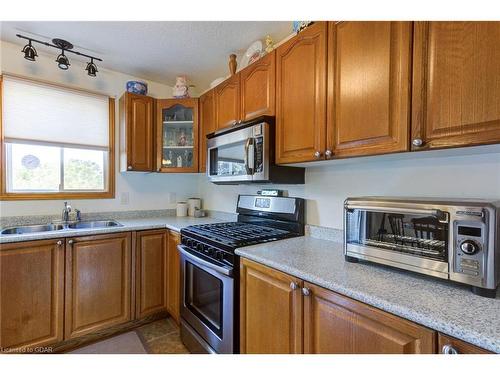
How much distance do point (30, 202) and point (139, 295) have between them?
1.27 metres

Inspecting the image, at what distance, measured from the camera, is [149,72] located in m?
2.61

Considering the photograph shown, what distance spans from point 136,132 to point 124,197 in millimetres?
732

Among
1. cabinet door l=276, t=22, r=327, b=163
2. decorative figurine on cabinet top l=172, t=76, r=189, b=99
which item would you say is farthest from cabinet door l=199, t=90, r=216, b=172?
cabinet door l=276, t=22, r=327, b=163

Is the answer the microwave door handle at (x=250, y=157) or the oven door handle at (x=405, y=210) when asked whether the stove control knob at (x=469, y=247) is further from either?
the microwave door handle at (x=250, y=157)

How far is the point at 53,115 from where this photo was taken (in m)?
2.28

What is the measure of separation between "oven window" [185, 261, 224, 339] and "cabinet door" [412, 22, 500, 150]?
135 centimetres

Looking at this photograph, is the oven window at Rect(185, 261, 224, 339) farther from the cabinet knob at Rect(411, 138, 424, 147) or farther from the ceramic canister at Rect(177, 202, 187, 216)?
the cabinet knob at Rect(411, 138, 424, 147)

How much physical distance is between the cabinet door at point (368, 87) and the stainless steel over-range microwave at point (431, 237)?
271 millimetres

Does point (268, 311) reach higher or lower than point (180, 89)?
lower

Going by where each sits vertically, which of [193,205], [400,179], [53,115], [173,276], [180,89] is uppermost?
[180,89]

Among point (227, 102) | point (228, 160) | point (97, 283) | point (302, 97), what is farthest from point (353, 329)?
point (97, 283)

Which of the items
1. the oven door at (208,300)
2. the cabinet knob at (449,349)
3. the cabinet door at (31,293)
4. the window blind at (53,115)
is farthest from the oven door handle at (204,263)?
the window blind at (53,115)

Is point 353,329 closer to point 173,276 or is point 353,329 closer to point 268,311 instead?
point 268,311

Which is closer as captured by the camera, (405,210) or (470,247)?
(470,247)
